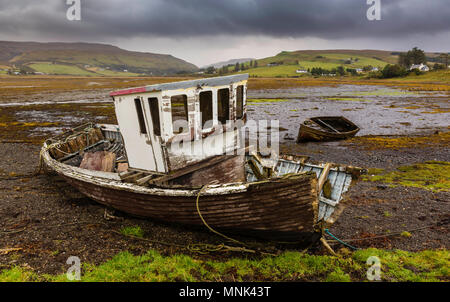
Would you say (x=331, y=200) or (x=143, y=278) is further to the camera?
(x=331, y=200)

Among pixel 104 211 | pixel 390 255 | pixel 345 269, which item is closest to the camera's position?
pixel 345 269

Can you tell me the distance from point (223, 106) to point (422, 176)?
37.5 ft

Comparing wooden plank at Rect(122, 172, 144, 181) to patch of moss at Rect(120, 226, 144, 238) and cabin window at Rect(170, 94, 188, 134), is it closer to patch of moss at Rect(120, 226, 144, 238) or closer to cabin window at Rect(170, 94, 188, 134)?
patch of moss at Rect(120, 226, 144, 238)

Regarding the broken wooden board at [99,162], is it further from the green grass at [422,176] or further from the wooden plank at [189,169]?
the green grass at [422,176]

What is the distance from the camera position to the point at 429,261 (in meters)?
6.78

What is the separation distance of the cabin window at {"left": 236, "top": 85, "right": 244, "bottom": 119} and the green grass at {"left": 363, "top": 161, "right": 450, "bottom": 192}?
825 cm

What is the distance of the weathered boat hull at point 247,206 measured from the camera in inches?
257

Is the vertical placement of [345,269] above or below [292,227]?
below

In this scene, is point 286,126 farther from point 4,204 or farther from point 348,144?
point 4,204

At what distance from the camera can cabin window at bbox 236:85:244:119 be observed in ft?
30.3

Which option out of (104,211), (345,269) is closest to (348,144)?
(345,269)
